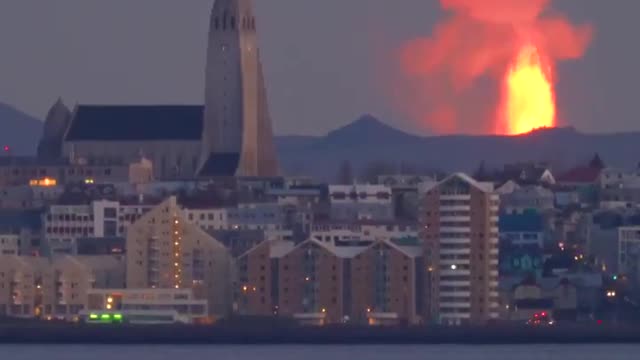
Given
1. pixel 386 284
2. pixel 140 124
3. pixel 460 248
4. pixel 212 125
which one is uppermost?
pixel 140 124

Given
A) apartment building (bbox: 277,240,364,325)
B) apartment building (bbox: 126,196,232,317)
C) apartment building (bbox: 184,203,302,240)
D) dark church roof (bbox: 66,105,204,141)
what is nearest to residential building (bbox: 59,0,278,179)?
dark church roof (bbox: 66,105,204,141)

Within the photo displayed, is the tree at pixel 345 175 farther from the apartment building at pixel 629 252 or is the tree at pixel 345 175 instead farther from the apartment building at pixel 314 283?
the apartment building at pixel 314 283

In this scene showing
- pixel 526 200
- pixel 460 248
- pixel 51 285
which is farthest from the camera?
pixel 526 200

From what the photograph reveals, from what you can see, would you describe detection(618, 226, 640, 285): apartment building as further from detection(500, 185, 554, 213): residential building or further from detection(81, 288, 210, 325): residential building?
detection(81, 288, 210, 325): residential building

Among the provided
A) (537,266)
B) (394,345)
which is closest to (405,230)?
(537,266)

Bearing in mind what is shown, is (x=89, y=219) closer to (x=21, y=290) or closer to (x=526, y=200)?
(x=526, y=200)

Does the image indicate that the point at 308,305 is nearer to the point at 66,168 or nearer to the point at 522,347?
the point at 522,347

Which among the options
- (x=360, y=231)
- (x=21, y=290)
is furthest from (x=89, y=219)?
(x=21, y=290)

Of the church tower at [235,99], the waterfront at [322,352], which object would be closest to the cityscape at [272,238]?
the church tower at [235,99]
